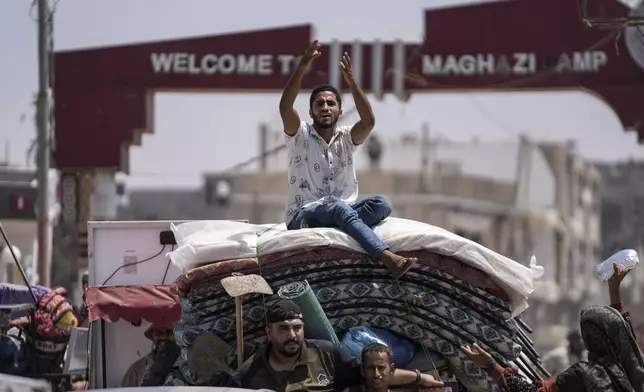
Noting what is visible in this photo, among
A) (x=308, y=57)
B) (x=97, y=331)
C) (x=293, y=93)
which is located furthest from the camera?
(x=97, y=331)

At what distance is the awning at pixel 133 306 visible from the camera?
1133 cm

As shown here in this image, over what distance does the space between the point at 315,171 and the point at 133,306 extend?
7.25 feet

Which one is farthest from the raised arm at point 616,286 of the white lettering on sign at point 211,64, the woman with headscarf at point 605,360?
the white lettering on sign at point 211,64

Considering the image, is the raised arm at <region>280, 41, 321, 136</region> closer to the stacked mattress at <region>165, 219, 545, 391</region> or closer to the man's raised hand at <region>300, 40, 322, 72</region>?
the man's raised hand at <region>300, 40, 322, 72</region>

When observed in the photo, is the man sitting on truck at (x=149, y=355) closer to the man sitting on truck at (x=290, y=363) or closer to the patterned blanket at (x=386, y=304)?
the patterned blanket at (x=386, y=304)

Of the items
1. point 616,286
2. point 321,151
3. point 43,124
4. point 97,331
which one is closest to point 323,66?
point 43,124

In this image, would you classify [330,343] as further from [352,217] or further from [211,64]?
[211,64]

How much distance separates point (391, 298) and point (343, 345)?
363mm

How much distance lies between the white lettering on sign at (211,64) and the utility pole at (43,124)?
1.39 meters

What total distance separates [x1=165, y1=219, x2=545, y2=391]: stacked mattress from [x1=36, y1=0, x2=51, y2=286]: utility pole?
12.7 meters

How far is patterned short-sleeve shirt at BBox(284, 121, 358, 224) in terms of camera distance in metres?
9.73

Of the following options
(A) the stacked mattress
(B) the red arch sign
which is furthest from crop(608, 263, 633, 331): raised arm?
(B) the red arch sign

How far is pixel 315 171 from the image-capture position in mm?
9750

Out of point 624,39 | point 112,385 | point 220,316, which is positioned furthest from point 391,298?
point 624,39
